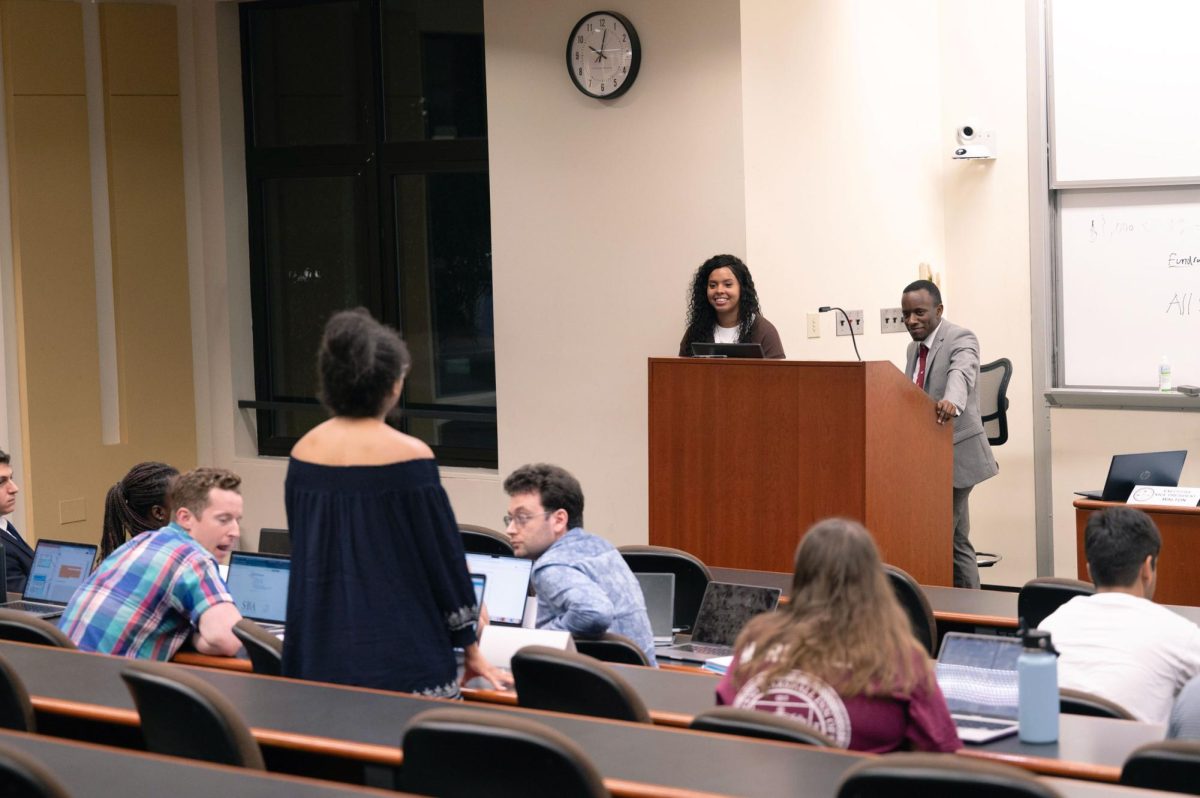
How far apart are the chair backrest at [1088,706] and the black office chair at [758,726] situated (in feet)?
2.49

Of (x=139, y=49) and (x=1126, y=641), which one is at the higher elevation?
(x=139, y=49)

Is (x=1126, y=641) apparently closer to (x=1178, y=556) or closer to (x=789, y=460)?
(x=789, y=460)

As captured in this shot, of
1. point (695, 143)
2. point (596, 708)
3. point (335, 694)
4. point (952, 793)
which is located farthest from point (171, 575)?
point (695, 143)

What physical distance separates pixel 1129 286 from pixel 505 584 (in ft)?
15.1

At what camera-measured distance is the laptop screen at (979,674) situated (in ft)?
10.5

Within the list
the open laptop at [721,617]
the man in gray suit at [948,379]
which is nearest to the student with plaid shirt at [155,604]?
the open laptop at [721,617]

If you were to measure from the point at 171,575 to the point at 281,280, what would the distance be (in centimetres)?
532

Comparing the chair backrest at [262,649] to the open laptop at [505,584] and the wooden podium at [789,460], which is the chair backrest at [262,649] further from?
the wooden podium at [789,460]

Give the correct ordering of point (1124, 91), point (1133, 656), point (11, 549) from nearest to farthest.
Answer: point (1133, 656) → point (11, 549) → point (1124, 91)

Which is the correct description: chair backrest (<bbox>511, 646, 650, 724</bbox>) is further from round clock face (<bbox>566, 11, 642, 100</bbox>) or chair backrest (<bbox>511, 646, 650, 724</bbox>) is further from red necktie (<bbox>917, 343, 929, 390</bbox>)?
round clock face (<bbox>566, 11, 642, 100</bbox>)

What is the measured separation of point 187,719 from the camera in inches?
112

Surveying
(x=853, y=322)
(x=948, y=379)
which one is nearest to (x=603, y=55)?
(x=853, y=322)

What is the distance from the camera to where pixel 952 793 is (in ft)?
7.20

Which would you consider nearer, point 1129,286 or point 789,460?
point 789,460
